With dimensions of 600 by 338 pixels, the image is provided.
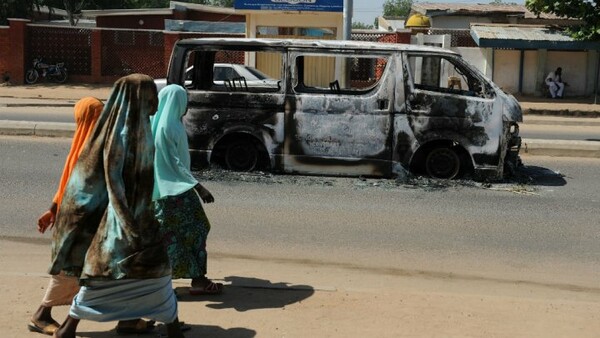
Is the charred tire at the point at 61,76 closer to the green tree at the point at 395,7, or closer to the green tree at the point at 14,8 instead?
the green tree at the point at 14,8

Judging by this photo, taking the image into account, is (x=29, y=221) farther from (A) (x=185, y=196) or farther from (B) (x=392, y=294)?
(B) (x=392, y=294)

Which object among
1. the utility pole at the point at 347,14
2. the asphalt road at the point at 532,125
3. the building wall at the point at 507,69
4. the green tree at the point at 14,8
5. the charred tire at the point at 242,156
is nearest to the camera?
the charred tire at the point at 242,156

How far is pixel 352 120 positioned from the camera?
→ 11.0 m

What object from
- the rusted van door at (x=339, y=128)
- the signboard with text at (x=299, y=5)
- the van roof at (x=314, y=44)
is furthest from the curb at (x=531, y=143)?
the signboard with text at (x=299, y=5)

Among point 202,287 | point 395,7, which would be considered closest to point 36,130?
point 202,287

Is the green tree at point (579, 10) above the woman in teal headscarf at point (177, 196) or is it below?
above

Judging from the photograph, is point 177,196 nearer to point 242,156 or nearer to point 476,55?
point 242,156

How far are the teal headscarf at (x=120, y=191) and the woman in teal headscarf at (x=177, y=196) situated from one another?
1108 mm

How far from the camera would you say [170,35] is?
102 ft

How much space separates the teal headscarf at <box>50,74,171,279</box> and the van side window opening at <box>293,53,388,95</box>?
6610 mm

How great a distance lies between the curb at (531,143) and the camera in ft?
45.9

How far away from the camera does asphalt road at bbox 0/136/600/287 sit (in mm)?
7629

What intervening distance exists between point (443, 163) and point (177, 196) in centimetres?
600

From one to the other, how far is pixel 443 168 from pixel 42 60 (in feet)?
80.5
